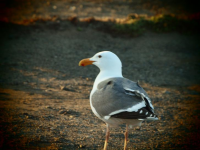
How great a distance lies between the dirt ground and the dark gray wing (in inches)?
37.5

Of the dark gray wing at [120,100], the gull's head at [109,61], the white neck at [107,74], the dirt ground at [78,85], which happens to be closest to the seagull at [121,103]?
the dark gray wing at [120,100]

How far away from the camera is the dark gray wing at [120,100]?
11.0 ft

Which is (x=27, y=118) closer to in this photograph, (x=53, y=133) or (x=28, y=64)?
(x=53, y=133)

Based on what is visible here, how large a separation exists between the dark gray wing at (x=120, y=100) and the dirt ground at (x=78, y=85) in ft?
3.13

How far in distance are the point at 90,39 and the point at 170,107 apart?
18.0 feet

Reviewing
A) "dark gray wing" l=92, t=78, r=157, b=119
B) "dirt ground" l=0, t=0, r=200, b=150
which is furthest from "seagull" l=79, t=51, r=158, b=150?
"dirt ground" l=0, t=0, r=200, b=150

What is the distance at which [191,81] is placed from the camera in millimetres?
8203

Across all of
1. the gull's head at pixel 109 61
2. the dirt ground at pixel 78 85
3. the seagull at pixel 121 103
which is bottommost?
the dirt ground at pixel 78 85

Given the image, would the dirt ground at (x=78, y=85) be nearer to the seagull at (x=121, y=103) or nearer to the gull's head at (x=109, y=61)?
the seagull at (x=121, y=103)

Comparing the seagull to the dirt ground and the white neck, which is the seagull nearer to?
the white neck

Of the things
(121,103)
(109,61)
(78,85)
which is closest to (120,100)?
(121,103)

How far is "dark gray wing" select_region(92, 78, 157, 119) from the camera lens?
3344mm

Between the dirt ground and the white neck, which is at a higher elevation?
the white neck

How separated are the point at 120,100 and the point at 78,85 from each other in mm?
3659
